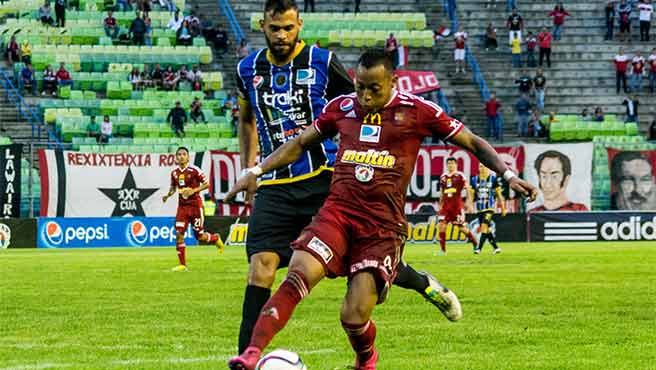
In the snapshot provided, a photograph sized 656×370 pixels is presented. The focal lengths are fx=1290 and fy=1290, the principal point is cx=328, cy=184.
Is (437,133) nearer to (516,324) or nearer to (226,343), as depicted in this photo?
(226,343)

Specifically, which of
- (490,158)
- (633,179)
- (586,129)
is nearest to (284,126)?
(490,158)

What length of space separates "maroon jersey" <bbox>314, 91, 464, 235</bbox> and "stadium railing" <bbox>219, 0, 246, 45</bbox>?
42072 millimetres

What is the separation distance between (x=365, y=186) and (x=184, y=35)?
4206 cm

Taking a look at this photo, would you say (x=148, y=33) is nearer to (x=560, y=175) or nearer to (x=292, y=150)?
(x=560, y=175)

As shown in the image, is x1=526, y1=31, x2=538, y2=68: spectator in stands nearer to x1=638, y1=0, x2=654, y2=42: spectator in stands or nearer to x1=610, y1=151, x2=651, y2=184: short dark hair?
x1=638, y1=0, x2=654, y2=42: spectator in stands

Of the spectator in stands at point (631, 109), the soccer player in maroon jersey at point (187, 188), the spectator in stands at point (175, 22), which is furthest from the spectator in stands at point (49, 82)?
the spectator in stands at point (631, 109)

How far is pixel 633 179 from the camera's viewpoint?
136ft

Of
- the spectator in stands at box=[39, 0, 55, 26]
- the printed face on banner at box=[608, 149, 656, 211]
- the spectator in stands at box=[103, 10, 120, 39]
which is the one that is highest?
the spectator in stands at box=[39, 0, 55, 26]

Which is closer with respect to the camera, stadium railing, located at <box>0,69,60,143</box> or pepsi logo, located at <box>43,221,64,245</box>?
pepsi logo, located at <box>43,221,64,245</box>

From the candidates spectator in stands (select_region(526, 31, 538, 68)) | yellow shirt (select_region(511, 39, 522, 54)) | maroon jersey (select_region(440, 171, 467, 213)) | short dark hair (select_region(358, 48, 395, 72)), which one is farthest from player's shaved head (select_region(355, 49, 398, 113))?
yellow shirt (select_region(511, 39, 522, 54))

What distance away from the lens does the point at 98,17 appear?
4997cm

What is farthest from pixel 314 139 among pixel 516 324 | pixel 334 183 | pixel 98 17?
pixel 98 17

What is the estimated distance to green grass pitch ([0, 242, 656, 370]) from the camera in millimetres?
10234

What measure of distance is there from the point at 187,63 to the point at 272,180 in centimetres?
4043
